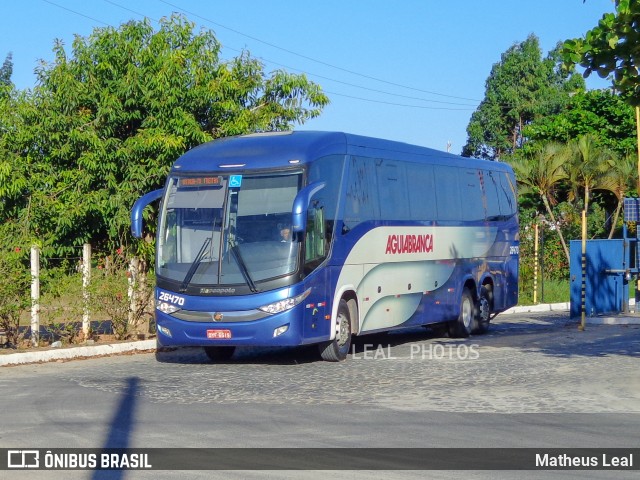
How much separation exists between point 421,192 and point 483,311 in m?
4.19

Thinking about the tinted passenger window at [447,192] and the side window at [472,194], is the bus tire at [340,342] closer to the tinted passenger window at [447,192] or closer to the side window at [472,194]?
the tinted passenger window at [447,192]

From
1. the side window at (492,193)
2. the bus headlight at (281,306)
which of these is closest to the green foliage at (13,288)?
the bus headlight at (281,306)

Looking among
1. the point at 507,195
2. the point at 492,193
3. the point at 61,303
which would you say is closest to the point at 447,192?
the point at 492,193

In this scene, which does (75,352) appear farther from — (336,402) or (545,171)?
(545,171)

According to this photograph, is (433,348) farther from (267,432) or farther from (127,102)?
(267,432)

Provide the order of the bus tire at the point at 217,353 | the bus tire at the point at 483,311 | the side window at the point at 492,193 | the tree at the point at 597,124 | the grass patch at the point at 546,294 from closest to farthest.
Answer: the bus tire at the point at 217,353 < the bus tire at the point at 483,311 < the side window at the point at 492,193 < the grass patch at the point at 546,294 < the tree at the point at 597,124

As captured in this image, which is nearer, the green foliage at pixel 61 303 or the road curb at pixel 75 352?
the road curb at pixel 75 352

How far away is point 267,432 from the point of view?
34.4 ft

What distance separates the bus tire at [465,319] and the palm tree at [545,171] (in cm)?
1451

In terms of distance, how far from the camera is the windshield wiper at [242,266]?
15.8 m

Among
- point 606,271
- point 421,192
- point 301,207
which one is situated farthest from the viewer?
point 606,271

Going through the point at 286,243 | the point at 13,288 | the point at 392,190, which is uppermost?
the point at 392,190

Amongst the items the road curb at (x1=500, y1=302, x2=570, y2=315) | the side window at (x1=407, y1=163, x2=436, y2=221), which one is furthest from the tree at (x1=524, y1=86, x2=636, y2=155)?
the side window at (x1=407, y1=163, x2=436, y2=221)

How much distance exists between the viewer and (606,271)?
27.0 metres
